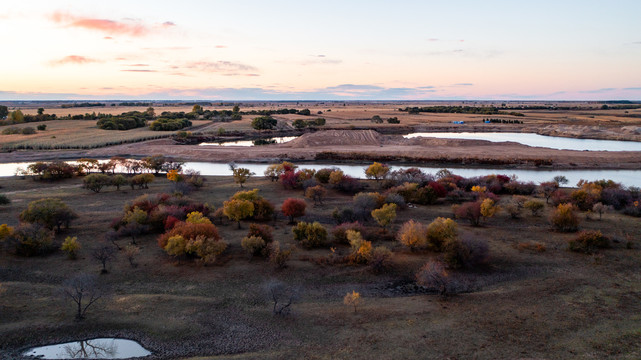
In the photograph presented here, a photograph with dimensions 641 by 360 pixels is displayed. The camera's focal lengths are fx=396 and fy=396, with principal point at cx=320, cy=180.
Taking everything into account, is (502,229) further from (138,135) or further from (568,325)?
(138,135)

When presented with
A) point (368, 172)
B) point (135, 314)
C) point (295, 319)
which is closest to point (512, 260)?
point (295, 319)

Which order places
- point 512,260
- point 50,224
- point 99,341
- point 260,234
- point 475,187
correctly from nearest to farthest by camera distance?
point 99,341, point 512,260, point 260,234, point 50,224, point 475,187

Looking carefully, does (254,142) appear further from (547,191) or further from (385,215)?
(385,215)

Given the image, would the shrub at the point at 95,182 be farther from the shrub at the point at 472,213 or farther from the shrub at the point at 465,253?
the shrub at the point at 472,213

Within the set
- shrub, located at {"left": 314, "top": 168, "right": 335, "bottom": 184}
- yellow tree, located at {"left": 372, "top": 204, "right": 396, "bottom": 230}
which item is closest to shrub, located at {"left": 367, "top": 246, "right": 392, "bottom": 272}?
yellow tree, located at {"left": 372, "top": 204, "right": 396, "bottom": 230}

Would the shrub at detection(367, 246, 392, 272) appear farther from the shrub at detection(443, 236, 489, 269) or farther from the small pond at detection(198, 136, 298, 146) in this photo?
the small pond at detection(198, 136, 298, 146)

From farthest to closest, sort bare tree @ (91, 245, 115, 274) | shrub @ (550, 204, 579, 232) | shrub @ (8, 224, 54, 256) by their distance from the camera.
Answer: shrub @ (550, 204, 579, 232)
shrub @ (8, 224, 54, 256)
bare tree @ (91, 245, 115, 274)

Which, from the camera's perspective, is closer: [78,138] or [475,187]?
[475,187]

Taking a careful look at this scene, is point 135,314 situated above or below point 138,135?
below

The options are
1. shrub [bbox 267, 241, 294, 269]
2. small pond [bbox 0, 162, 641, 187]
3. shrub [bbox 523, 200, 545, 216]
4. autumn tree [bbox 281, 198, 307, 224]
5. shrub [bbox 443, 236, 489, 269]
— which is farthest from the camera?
small pond [bbox 0, 162, 641, 187]
